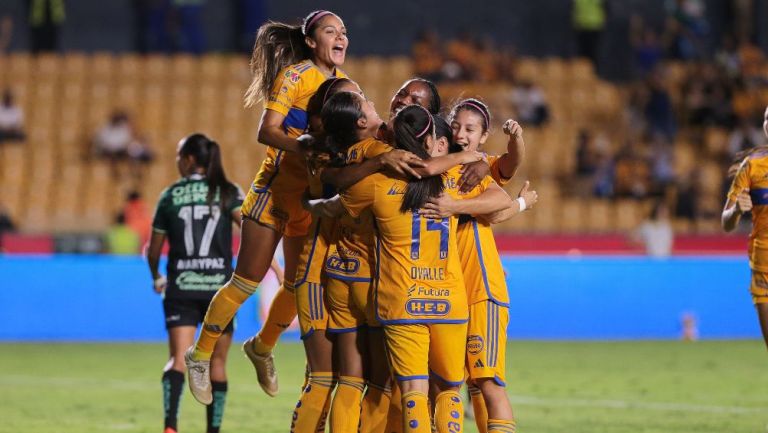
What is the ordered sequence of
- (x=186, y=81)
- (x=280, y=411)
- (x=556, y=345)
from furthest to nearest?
(x=186, y=81) → (x=556, y=345) → (x=280, y=411)

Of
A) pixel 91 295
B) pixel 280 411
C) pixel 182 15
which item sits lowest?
pixel 280 411

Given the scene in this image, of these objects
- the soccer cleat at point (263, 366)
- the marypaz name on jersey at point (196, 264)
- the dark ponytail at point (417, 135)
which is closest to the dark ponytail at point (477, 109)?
the dark ponytail at point (417, 135)

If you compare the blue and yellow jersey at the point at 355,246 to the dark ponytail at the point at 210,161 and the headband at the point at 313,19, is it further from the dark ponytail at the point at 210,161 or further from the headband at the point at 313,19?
the dark ponytail at the point at 210,161

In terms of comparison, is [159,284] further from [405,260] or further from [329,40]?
[405,260]

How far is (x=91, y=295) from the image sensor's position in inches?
687

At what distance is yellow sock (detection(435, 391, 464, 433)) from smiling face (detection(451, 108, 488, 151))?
1.39 metres

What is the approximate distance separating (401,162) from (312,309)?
110cm

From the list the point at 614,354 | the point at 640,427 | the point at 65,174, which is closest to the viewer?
the point at 640,427

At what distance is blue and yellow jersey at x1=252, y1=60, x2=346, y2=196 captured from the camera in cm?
772

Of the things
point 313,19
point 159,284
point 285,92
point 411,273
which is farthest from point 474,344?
point 159,284

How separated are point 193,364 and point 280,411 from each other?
9.47 feet

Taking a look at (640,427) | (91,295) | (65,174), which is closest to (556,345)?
(91,295)

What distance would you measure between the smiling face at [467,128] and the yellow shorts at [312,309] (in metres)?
1.13

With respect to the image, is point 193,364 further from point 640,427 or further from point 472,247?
point 640,427
